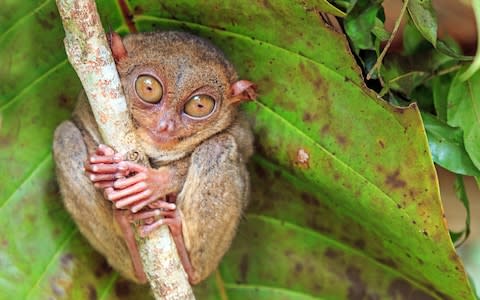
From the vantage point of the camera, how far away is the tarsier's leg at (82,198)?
10.5ft

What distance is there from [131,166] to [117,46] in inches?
20.0

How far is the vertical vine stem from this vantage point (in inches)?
108

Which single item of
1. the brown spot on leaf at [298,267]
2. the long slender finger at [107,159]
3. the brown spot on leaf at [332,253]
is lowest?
the brown spot on leaf at [298,267]

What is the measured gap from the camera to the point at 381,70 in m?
3.21

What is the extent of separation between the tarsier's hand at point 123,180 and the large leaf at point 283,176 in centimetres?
43

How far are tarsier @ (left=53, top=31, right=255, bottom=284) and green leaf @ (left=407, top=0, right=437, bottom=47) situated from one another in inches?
25.6

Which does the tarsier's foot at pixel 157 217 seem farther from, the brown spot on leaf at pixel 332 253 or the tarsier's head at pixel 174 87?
the brown spot on leaf at pixel 332 253

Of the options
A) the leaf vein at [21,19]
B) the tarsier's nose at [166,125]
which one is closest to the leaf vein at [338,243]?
the tarsier's nose at [166,125]

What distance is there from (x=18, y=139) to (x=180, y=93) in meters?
0.59

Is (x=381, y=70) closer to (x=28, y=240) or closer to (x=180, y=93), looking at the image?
(x=180, y=93)

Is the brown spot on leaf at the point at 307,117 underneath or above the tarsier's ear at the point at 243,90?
underneath

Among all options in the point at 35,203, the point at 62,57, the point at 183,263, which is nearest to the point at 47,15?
the point at 62,57

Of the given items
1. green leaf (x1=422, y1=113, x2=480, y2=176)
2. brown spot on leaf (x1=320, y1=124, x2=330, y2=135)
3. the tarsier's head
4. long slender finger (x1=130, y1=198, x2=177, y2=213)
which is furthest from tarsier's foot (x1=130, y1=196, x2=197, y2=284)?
green leaf (x1=422, y1=113, x2=480, y2=176)

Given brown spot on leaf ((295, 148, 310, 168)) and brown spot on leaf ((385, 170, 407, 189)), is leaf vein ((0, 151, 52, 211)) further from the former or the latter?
brown spot on leaf ((385, 170, 407, 189))
